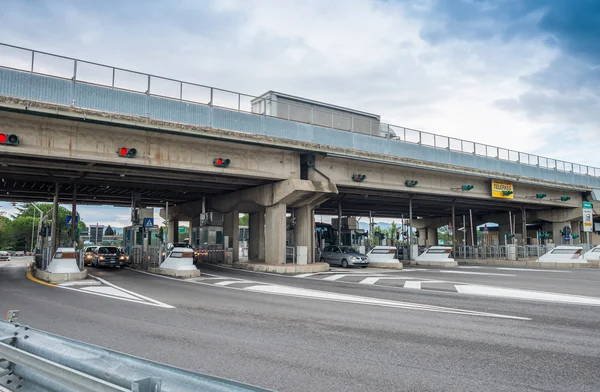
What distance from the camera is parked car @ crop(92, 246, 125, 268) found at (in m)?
28.0

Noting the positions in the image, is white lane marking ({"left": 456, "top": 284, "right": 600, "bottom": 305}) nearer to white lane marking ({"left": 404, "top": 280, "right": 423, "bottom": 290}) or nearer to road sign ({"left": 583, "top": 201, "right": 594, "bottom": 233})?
white lane marking ({"left": 404, "top": 280, "right": 423, "bottom": 290})

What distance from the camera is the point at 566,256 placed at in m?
30.3

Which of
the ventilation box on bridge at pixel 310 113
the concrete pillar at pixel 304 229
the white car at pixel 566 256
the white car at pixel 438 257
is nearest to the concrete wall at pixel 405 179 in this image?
the ventilation box on bridge at pixel 310 113

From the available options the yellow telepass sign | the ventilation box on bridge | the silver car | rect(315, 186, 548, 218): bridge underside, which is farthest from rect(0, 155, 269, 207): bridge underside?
the yellow telepass sign

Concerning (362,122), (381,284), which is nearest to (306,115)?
(362,122)

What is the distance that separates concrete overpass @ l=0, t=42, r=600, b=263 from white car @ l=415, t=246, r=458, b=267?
4250mm

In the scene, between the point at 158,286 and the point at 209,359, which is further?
the point at 158,286

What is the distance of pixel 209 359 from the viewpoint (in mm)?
5938

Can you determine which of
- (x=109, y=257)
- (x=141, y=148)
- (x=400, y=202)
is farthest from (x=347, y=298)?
(x=400, y=202)

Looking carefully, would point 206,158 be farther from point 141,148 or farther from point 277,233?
point 277,233

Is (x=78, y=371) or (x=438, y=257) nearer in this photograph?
(x=78, y=371)

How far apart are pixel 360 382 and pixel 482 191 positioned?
1297 inches

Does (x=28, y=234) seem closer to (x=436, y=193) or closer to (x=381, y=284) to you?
(x=436, y=193)

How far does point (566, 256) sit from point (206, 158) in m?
25.5
